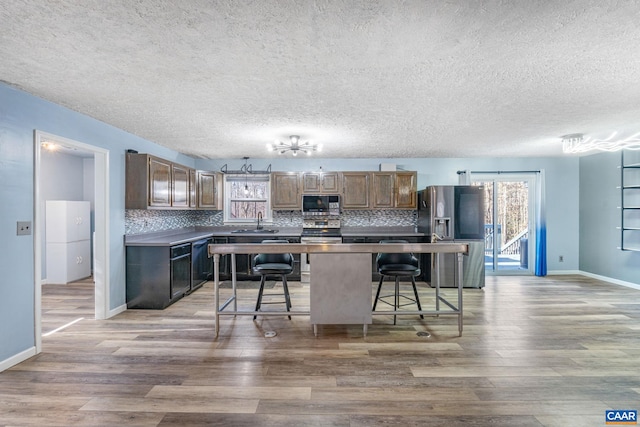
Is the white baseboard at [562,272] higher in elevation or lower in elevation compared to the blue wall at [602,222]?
lower

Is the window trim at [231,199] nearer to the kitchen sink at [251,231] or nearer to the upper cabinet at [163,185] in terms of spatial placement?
the kitchen sink at [251,231]

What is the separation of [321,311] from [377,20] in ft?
8.46

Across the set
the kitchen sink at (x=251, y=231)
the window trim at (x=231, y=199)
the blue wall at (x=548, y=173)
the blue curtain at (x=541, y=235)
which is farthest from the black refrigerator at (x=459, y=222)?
the window trim at (x=231, y=199)

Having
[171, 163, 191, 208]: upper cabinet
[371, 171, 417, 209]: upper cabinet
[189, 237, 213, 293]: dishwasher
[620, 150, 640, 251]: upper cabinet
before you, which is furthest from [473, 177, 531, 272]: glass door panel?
[171, 163, 191, 208]: upper cabinet

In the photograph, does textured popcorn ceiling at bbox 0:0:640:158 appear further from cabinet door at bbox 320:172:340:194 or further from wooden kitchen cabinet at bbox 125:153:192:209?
cabinet door at bbox 320:172:340:194

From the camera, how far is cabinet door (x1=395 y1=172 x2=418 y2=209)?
5.89m

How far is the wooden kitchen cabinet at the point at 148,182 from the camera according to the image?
4074mm

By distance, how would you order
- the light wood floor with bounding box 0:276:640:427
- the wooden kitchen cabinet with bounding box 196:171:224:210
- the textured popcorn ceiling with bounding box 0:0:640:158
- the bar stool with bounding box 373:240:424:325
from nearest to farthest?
the textured popcorn ceiling with bounding box 0:0:640:158
the light wood floor with bounding box 0:276:640:427
the bar stool with bounding box 373:240:424:325
the wooden kitchen cabinet with bounding box 196:171:224:210

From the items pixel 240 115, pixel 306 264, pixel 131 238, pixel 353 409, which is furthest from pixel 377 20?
pixel 306 264

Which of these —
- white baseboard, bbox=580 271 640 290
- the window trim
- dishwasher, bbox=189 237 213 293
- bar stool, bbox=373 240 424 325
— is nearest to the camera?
bar stool, bbox=373 240 424 325

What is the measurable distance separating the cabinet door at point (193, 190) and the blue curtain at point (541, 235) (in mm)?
6616

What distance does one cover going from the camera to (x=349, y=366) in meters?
2.57

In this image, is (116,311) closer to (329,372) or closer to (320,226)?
(329,372)

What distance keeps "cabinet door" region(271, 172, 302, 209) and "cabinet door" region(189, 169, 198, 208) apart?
141cm
